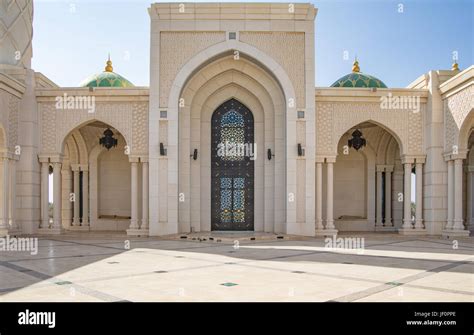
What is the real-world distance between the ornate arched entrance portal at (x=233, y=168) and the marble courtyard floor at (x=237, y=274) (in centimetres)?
456

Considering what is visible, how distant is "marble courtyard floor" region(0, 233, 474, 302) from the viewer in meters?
5.01

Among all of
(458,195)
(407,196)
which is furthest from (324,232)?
(458,195)

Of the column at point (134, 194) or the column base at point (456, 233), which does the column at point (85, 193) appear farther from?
the column base at point (456, 233)

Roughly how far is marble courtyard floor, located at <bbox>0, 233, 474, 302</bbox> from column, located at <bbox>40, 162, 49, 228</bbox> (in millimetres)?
3994

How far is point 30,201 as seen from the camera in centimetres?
1371

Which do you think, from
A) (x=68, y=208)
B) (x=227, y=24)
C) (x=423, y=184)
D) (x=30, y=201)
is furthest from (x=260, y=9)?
(x=68, y=208)

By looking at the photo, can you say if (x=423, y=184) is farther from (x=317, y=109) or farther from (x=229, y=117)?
(x=229, y=117)

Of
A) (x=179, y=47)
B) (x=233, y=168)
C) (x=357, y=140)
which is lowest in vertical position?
(x=233, y=168)

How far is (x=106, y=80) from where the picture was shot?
58.4 feet

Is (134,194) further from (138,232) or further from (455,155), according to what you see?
(455,155)

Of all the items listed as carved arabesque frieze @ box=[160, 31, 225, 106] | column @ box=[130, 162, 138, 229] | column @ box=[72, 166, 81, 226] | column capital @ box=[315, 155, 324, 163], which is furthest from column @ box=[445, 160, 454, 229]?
column @ box=[72, 166, 81, 226]

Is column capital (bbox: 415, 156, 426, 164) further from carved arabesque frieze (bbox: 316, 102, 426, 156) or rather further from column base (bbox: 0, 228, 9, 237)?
column base (bbox: 0, 228, 9, 237)

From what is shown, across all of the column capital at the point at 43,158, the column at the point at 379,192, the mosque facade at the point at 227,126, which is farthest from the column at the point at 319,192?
the column capital at the point at 43,158

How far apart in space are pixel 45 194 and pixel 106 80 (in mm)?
5476
